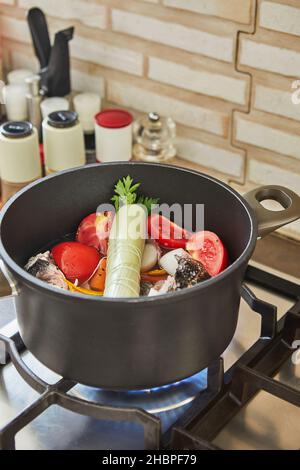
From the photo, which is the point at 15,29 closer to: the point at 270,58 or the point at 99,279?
the point at 270,58

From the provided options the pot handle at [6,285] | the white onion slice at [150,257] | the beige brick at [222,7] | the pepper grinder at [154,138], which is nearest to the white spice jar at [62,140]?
the pepper grinder at [154,138]

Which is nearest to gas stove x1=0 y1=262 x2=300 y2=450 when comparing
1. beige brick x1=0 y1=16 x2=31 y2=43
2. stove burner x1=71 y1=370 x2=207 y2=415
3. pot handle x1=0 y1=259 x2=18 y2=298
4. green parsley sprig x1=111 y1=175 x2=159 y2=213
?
stove burner x1=71 y1=370 x2=207 y2=415

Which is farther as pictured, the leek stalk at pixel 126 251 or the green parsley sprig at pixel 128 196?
the green parsley sprig at pixel 128 196

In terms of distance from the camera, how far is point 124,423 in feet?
3.18

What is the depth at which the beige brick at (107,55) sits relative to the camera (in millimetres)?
1492

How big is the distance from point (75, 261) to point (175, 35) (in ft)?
1.82

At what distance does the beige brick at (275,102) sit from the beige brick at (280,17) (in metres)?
0.11

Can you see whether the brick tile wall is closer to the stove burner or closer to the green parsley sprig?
the green parsley sprig

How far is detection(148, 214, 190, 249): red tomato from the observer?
1.10 metres

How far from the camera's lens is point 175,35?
4.58 ft

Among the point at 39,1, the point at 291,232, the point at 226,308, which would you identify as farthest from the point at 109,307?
the point at 39,1

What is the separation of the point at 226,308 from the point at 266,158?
52 centimetres

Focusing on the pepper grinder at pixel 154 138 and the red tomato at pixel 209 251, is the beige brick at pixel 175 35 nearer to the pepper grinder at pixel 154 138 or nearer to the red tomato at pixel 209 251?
the pepper grinder at pixel 154 138
